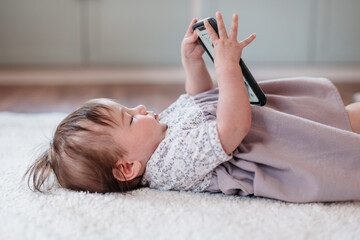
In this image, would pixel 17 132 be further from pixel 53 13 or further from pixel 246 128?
pixel 53 13

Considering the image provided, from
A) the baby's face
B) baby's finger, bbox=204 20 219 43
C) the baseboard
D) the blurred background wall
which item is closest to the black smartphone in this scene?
baby's finger, bbox=204 20 219 43

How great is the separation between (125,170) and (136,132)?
69 millimetres

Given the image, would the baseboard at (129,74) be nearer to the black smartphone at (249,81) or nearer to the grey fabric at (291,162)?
the black smartphone at (249,81)

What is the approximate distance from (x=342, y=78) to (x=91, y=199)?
7.24 feet

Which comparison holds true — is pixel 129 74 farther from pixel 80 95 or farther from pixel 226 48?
pixel 226 48

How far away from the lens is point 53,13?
2746 mm

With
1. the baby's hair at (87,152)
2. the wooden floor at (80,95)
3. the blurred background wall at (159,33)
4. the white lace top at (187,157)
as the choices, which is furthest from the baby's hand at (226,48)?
the blurred background wall at (159,33)

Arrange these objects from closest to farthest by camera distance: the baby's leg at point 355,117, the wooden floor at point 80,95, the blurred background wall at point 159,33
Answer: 1. the baby's leg at point 355,117
2. the wooden floor at point 80,95
3. the blurred background wall at point 159,33

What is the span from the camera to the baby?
0.71 m

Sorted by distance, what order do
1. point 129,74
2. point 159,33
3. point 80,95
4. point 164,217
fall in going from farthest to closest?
1. point 159,33
2. point 129,74
3. point 80,95
4. point 164,217

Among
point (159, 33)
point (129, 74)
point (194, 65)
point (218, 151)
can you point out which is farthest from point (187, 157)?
point (159, 33)

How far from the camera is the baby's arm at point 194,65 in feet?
2.97

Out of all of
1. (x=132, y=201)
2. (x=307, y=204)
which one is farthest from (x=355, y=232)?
(x=132, y=201)

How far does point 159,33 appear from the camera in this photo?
286 centimetres
